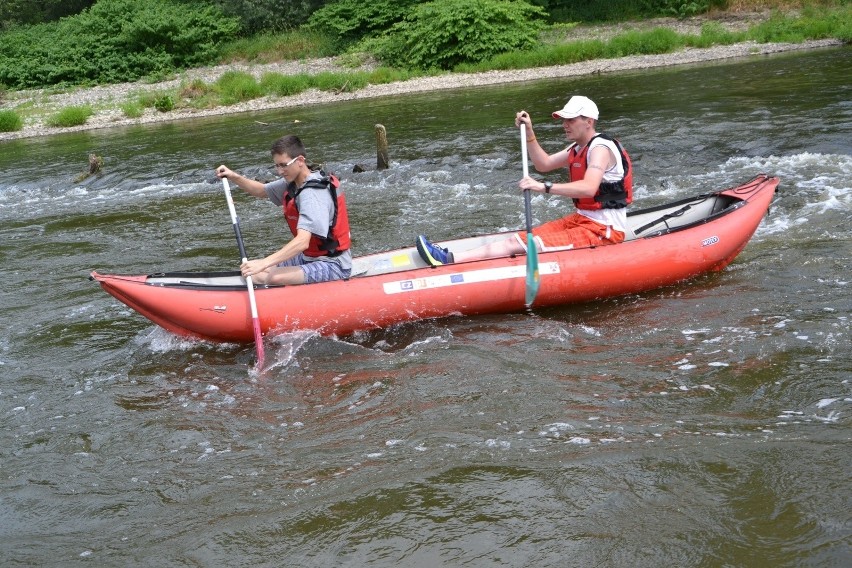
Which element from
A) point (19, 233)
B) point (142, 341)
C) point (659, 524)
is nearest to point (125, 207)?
point (19, 233)

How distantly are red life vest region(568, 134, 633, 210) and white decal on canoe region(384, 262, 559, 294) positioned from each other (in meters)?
0.62

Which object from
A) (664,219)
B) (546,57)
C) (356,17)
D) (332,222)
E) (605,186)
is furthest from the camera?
(356,17)

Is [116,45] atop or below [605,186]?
atop

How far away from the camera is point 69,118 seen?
65.3 ft

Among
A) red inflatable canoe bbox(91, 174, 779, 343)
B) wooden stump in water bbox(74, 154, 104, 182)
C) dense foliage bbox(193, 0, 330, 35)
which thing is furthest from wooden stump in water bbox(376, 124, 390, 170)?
dense foliage bbox(193, 0, 330, 35)

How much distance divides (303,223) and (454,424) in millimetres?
1709

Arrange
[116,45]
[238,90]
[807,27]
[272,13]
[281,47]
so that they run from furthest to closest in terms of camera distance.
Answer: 1. [272,13]
2. [116,45]
3. [281,47]
4. [238,90]
5. [807,27]

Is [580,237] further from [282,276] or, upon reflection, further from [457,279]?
[282,276]

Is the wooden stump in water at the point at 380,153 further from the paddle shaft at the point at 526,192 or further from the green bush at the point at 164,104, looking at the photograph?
the green bush at the point at 164,104

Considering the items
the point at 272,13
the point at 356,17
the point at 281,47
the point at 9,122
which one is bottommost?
the point at 9,122

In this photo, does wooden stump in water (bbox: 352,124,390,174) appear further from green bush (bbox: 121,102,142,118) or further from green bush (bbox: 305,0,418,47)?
green bush (bbox: 305,0,418,47)

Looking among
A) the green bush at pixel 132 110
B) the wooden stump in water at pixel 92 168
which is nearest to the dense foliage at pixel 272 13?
the green bush at pixel 132 110

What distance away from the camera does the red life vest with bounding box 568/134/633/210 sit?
586 cm

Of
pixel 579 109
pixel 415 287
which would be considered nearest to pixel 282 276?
pixel 415 287
